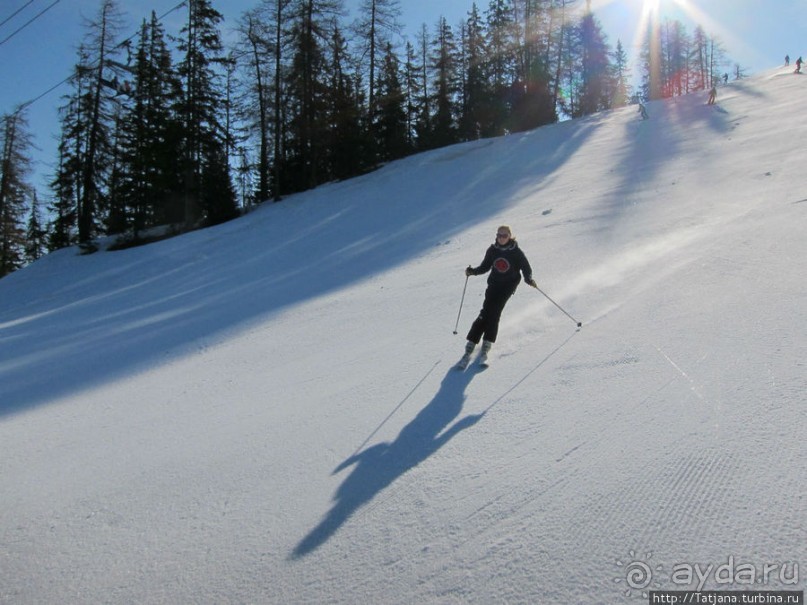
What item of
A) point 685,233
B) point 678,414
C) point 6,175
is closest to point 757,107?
point 685,233

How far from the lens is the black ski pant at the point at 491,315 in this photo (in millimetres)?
5242

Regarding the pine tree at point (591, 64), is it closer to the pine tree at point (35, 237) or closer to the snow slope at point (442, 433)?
the snow slope at point (442, 433)

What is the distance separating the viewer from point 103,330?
9.74 m

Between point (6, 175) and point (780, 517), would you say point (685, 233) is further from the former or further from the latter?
point (6, 175)

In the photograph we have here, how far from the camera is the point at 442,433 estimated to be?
3730 mm

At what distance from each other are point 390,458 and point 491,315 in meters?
2.33

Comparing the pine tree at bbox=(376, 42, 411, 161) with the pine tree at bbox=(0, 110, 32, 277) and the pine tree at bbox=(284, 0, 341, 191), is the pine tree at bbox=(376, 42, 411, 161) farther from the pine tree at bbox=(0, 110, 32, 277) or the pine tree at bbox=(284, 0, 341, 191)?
the pine tree at bbox=(0, 110, 32, 277)

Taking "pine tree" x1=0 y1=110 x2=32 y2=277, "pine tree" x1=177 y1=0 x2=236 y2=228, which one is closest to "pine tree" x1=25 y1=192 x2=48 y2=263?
"pine tree" x1=0 y1=110 x2=32 y2=277

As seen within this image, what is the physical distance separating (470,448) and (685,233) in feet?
22.3

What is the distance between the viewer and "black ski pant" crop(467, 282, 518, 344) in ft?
17.2

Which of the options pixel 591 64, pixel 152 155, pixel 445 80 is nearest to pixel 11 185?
pixel 152 155

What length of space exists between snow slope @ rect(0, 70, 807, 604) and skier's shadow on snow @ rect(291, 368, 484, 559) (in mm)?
21

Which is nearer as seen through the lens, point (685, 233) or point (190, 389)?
point (190, 389)

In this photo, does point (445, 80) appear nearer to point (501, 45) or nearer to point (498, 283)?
point (501, 45)
